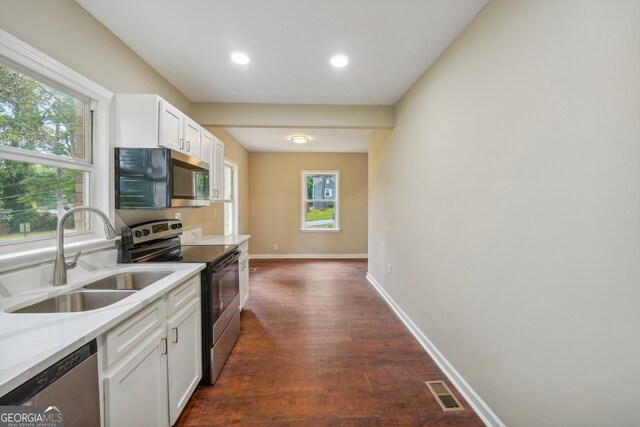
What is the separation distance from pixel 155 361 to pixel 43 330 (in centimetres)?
57

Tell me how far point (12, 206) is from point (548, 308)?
271 cm

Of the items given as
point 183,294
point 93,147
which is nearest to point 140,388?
point 183,294

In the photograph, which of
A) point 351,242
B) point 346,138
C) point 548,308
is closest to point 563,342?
point 548,308

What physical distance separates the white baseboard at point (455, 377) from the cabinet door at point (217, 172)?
8.66ft

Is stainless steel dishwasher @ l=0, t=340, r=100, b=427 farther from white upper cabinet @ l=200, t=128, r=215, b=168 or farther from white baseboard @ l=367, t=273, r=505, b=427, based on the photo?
white upper cabinet @ l=200, t=128, r=215, b=168

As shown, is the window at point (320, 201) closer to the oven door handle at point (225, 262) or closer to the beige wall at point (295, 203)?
the beige wall at point (295, 203)

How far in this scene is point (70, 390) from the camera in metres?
0.89

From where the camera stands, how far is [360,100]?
324cm

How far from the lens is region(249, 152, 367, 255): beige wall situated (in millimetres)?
6465

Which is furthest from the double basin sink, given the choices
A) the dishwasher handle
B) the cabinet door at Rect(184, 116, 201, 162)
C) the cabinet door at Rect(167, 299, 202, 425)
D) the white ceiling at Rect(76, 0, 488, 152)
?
the white ceiling at Rect(76, 0, 488, 152)

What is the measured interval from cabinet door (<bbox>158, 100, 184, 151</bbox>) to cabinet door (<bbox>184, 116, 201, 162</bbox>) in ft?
0.23

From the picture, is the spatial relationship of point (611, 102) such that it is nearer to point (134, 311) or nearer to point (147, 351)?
point (134, 311)

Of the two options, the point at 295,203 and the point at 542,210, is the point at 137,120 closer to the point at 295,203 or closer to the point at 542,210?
the point at 542,210

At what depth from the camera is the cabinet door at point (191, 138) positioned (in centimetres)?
240
